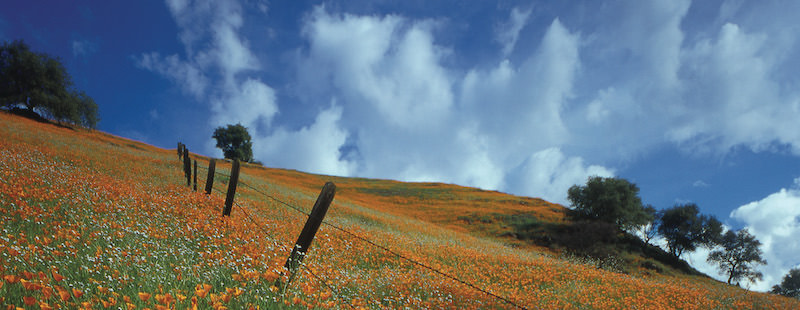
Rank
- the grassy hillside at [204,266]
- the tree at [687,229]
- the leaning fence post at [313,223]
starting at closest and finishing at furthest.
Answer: the grassy hillside at [204,266]
the leaning fence post at [313,223]
the tree at [687,229]

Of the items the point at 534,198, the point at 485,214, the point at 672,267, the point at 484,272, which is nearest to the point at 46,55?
the point at 485,214

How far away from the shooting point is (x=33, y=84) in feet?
153

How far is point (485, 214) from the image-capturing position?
40.6 m

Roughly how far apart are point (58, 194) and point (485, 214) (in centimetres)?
3735

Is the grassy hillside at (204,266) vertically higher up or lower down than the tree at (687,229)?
lower down

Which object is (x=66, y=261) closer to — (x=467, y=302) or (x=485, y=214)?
(x=467, y=302)

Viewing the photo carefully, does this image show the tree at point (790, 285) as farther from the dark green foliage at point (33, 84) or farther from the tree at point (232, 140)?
the dark green foliage at point (33, 84)

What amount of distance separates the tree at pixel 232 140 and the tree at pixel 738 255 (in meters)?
77.9

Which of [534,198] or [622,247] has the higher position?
[534,198]

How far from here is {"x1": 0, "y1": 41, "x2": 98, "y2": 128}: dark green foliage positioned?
45.6 m

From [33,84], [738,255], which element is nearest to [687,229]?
[738,255]

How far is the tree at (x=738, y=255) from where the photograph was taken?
140 ft

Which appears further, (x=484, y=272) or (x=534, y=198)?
(x=534, y=198)

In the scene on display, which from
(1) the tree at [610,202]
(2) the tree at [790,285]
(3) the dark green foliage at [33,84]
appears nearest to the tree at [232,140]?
(3) the dark green foliage at [33,84]
